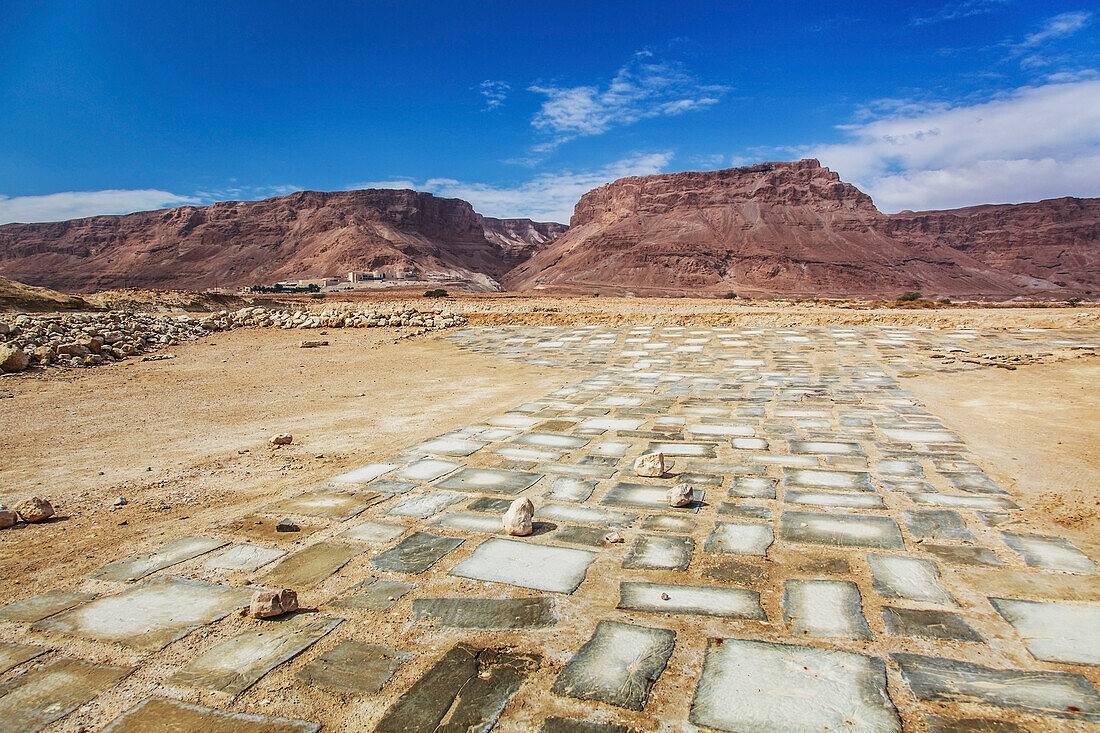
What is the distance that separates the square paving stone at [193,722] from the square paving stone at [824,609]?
1.86 meters

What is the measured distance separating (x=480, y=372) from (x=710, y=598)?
7.76 m

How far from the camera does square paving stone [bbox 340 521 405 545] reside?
323 cm

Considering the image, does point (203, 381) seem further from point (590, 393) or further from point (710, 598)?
point (710, 598)

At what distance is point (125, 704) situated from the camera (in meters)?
1.94

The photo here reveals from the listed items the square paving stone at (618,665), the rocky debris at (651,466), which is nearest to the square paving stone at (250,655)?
the square paving stone at (618,665)

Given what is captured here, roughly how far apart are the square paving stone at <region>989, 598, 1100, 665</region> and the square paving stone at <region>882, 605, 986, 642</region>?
0.61 feet

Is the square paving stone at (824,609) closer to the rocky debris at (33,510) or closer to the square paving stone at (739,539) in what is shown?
the square paving stone at (739,539)

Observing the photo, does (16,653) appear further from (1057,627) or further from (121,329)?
(121,329)

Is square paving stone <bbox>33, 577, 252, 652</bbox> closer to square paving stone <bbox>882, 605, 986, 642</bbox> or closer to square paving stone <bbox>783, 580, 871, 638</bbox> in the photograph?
square paving stone <bbox>783, 580, 871, 638</bbox>

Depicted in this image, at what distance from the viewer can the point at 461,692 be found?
199cm

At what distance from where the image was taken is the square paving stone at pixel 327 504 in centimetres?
Answer: 362

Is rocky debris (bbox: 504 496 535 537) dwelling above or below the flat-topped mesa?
below

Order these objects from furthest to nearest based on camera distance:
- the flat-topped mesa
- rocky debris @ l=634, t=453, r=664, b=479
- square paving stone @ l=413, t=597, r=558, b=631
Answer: the flat-topped mesa → rocky debris @ l=634, t=453, r=664, b=479 → square paving stone @ l=413, t=597, r=558, b=631

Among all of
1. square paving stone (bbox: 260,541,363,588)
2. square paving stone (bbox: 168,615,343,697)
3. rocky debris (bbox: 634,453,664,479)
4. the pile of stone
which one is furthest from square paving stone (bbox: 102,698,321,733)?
the pile of stone
